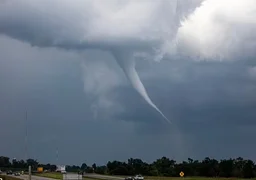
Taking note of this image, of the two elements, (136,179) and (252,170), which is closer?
(136,179)

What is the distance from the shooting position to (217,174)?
197 metres

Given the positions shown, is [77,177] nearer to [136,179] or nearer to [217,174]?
[136,179]

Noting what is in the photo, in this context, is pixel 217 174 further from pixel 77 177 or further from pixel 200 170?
pixel 77 177

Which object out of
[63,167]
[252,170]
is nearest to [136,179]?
[63,167]

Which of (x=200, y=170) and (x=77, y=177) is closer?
(x=77, y=177)

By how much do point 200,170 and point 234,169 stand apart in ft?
40.3

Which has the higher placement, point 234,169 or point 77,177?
point 234,169


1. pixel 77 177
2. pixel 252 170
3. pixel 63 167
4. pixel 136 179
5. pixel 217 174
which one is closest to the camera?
pixel 77 177

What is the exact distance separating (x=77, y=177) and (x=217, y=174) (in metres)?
153

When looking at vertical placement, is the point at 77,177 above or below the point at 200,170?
below

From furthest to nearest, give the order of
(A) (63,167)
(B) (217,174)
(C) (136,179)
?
(B) (217,174) < (C) (136,179) < (A) (63,167)

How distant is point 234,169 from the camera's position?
7800 inches

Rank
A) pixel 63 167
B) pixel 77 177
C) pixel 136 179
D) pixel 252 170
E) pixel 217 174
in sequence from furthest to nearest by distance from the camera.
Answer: pixel 217 174 < pixel 252 170 < pixel 136 179 < pixel 63 167 < pixel 77 177

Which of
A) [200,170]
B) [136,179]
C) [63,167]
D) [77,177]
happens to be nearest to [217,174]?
[200,170]
